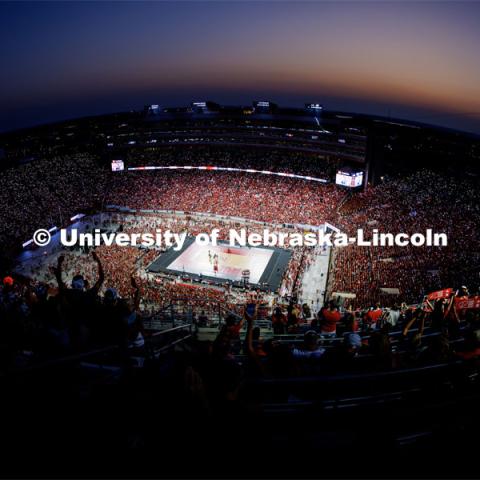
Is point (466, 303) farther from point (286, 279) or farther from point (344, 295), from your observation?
point (286, 279)

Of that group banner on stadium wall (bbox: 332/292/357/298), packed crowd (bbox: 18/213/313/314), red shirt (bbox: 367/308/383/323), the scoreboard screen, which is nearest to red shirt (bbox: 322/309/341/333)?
red shirt (bbox: 367/308/383/323)

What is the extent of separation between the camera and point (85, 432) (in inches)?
107

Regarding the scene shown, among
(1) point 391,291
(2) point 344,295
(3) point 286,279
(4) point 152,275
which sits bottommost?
(4) point 152,275

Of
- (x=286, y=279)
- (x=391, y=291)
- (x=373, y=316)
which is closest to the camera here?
(x=373, y=316)

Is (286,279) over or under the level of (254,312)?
under

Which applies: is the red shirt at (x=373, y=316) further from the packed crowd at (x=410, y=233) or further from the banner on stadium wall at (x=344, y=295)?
the banner on stadium wall at (x=344, y=295)

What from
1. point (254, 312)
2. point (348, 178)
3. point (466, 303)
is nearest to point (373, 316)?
point (466, 303)

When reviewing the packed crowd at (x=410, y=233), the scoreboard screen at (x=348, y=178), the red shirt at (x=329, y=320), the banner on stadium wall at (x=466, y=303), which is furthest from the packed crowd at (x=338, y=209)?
the red shirt at (x=329, y=320)

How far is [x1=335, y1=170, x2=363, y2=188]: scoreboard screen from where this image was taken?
43156mm

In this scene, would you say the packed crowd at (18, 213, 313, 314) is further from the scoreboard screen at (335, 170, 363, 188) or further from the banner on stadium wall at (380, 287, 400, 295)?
the scoreboard screen at (335, 170, 363, 188)

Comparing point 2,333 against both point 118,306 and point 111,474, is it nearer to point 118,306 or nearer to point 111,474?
point 118,306

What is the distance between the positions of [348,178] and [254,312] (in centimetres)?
4040

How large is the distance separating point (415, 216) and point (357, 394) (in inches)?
1268

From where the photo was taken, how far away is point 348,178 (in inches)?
1700
